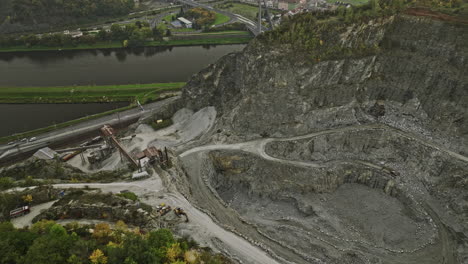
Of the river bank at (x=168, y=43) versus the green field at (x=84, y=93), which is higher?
the river bank at (x=168, y=43)

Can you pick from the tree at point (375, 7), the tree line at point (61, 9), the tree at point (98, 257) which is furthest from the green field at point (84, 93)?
the tree line at point (61, 9)

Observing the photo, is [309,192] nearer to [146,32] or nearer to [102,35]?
[146,32]

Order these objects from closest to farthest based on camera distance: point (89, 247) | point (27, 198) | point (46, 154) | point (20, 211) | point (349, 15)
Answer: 1. point (89, 247)
2. point (20, 211)
3. point (27, 198)
4. point (349, 15)
5. point (46, 154)

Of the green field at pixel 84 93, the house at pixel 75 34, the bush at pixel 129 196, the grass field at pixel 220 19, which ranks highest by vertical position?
the house at pixel 75 34

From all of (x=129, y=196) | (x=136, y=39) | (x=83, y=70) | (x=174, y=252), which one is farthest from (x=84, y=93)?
(x=174, y=252)

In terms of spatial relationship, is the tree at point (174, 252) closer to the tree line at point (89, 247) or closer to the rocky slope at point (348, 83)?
the tree line at point (89, 247)

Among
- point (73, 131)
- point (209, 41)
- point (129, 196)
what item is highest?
point (209, 41)

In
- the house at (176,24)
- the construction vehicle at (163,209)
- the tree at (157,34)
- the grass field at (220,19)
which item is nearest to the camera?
the construction vehicle at (163,209)

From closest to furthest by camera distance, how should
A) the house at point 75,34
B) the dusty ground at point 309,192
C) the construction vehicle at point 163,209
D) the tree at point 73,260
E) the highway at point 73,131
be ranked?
the tree at point 73,260 → the construction vehicle at point 163,209 → the dusty ground at point 309,192 → the highway at point 73,131 → the house at point 75,34
